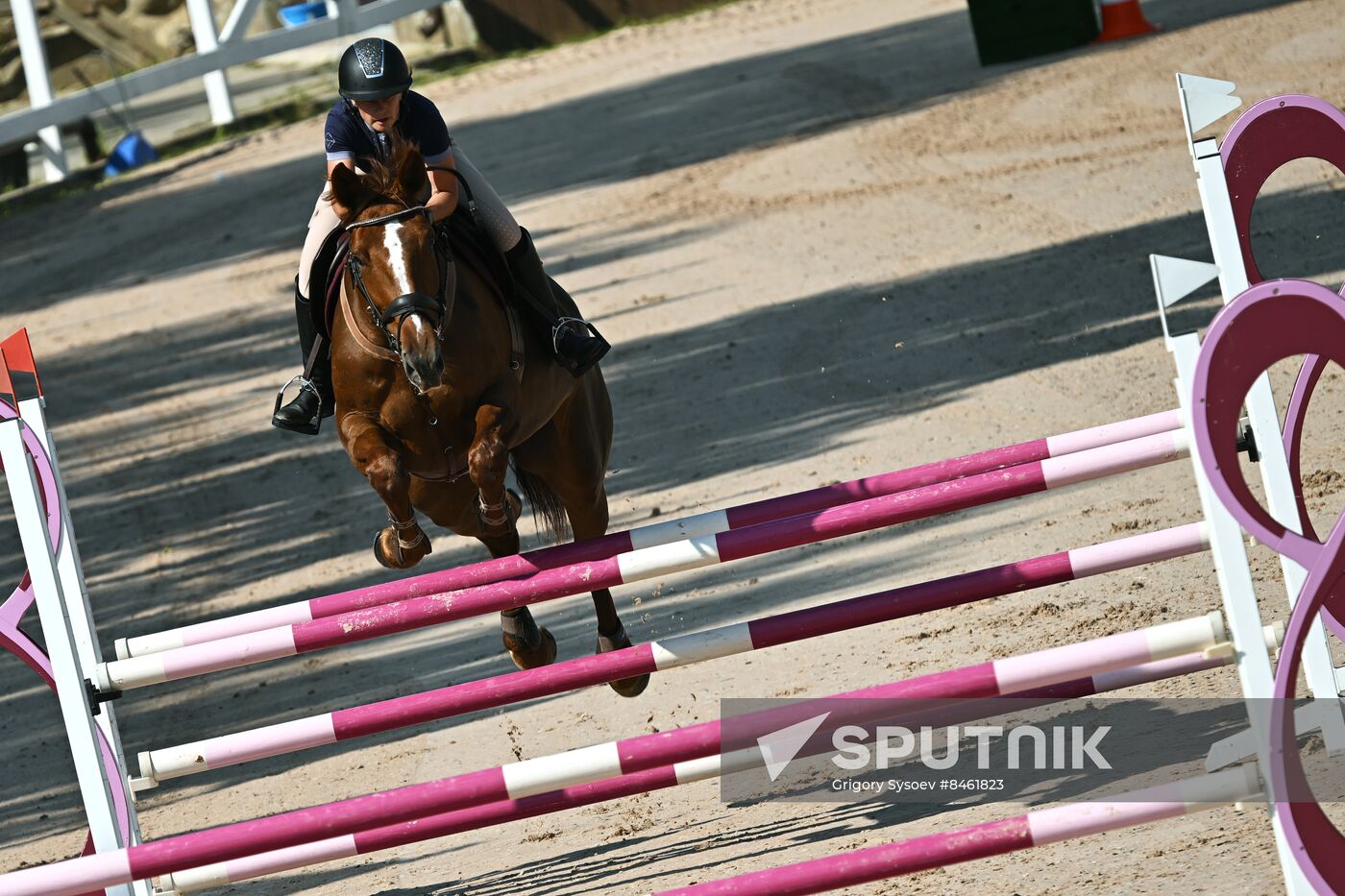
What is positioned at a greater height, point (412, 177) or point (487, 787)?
point (412, 177)

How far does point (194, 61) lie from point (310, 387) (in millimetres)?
15037

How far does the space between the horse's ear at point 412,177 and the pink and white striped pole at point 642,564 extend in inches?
56.4

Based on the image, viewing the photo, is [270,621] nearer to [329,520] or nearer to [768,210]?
[329,520]

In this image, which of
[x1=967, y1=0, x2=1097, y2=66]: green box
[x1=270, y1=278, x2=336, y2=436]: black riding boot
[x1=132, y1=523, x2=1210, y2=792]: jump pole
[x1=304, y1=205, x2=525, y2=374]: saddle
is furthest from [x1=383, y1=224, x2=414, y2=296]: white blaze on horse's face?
[x1=967, y1=0, x2=1097, y2=66]: green box

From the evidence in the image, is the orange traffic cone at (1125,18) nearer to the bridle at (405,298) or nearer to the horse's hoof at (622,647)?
the horse's hoof at (622,647)

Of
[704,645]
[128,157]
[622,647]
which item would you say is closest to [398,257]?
[704,645]

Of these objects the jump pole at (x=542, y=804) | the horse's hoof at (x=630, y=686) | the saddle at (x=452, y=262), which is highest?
the saddle at (x=452, y=262)

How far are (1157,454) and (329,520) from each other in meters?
6.61

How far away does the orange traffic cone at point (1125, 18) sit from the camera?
49.8ft

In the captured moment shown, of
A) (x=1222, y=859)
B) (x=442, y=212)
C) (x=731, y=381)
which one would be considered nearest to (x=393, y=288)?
(x=442, y=212)

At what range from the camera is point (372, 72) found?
4.81 meters

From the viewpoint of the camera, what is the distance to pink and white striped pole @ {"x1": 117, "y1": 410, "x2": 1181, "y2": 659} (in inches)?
161

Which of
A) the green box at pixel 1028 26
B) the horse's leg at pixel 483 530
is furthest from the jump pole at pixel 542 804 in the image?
the green box at pixel 1028 26

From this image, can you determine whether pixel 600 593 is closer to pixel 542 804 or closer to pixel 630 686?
pixel 630 686
